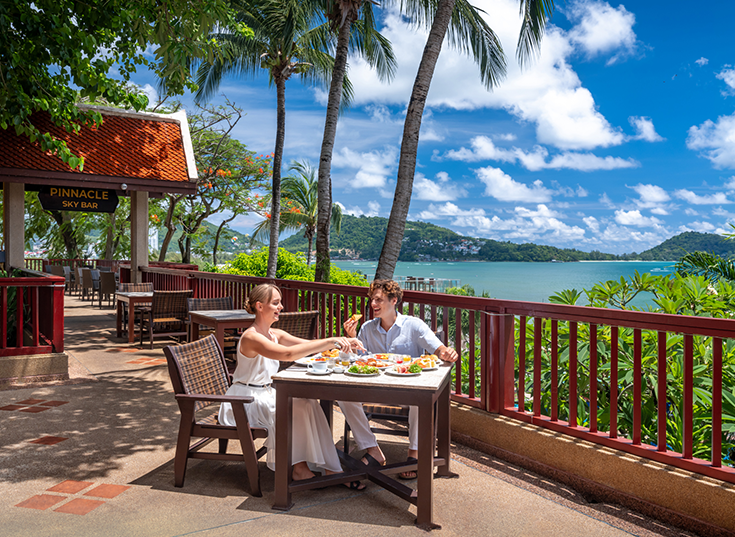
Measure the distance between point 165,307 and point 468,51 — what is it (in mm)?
7394

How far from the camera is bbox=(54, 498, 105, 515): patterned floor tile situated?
3088mm

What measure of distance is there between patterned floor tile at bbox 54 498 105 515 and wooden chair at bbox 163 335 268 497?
18.4 inches

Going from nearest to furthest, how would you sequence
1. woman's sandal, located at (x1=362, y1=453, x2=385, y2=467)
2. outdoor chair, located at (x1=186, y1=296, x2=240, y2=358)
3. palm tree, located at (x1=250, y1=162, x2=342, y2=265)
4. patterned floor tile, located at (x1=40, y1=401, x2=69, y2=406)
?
1. woman's sandal, located at (x1=362, y1=453, x2=385, y2=467)
2. patterned floor tile, located at (x1=40, y1=401, x2=69, y2=406)
3. outdoor chair, located at (x1=186, y1=296, x2=240, y2=358)
4. palm tree, located at (x1=250, y1=162, x2=342, y2=265)

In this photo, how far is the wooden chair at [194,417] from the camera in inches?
130

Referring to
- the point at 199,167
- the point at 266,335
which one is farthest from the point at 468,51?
the point at 199,167

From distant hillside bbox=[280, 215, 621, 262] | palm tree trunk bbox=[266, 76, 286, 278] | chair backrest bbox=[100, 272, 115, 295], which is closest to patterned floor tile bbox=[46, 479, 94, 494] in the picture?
chair backrest bbox=[100, 272, 115, 295]

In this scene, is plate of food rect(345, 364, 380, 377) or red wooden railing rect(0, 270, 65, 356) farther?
red wooden railing rect(0, 270, 65, 356)

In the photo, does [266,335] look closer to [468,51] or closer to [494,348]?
[494,348]

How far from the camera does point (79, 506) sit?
3.15 metres

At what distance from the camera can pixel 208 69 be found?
62.6 ft

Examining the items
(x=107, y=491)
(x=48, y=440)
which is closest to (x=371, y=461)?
(x=107, y=491)

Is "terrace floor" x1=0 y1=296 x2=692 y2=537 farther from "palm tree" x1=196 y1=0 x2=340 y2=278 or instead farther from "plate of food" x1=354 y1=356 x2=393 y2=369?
"palm tree" x1=196 y1=0 x2=340 y2=278

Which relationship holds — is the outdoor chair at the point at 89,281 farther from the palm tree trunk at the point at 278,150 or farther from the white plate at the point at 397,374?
the white plate at the point at 397,374

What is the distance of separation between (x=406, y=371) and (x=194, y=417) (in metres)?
1.41
